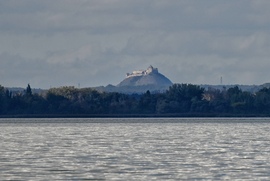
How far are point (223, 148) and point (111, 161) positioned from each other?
42.4 feet

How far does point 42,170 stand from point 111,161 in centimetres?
550

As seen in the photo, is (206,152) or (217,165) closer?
(217,165)

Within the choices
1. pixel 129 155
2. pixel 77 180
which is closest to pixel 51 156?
pixel 129 155

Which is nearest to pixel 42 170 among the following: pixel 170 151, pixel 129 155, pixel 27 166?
pixel 27 166

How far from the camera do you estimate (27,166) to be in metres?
46.8

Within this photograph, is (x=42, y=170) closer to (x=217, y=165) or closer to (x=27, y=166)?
(x=27, y=166)

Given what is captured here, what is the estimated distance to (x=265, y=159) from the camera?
166 ft

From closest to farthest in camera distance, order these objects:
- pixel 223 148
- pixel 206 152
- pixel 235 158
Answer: pixel 235 158 → pixel 206 152 → pixel 223 148

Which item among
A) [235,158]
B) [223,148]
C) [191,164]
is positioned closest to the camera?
[191,164]

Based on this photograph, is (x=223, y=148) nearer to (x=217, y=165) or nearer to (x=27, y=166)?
(x=217, y=165)

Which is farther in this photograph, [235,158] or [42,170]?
[235,158]

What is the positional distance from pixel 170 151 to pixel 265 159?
8420 mm

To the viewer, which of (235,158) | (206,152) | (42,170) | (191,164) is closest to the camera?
(42,170)

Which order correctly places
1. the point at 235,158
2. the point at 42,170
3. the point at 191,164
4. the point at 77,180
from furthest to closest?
the point at 235,158
the point at 191,164
the point at 42,170
the point at 77,180
